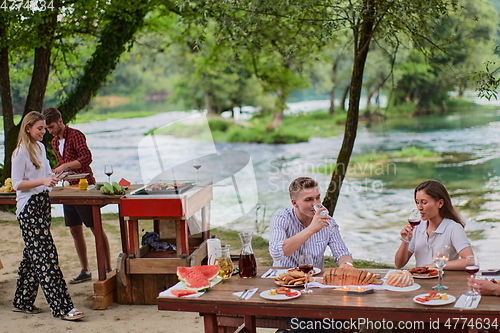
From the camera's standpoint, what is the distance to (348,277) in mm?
2684

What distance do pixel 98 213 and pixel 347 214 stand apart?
34.3ft

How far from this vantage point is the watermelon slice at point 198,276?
2703 millimetres

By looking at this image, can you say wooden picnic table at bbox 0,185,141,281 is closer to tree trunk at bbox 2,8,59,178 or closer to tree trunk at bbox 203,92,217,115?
tree trunk at bbox 2,8,59,178

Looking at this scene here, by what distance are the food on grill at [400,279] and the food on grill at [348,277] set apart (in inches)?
3.5

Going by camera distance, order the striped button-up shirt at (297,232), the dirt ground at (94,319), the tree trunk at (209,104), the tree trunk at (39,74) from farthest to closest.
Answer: the tree trunk at (209,104) < the tree trunk at (39,74) < the dirt ground at (94,319) < the striped button-up shirt at (297,232)

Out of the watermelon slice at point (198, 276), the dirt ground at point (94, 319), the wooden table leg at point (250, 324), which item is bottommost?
the dirt ground at point (94, 319)

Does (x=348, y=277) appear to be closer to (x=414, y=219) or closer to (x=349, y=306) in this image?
(x=349, y=306)

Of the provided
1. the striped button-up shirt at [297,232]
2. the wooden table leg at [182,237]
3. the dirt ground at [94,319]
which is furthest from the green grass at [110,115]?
the striped button-up shirt at [297,232]

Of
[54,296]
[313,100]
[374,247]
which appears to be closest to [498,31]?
[313,100]

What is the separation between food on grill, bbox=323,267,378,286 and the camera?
2672 mm

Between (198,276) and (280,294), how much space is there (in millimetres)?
438

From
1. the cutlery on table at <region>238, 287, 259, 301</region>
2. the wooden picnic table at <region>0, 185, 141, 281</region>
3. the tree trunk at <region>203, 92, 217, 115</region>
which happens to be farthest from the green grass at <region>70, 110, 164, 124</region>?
the cutlery on table at <region>238, 287, 259, 301</region>

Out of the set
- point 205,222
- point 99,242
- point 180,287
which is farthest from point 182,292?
point 205,222

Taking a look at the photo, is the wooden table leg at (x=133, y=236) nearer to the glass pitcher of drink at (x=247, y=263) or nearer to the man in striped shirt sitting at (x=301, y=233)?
the man in striped shirt sitting at (x=301, y=233)
